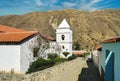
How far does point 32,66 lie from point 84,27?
4588 inches

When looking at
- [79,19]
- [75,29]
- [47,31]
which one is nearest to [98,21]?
[79,19]

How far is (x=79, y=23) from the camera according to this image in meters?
146

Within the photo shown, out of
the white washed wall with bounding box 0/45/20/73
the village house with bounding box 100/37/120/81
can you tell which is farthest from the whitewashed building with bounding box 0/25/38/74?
the village house with bounding box 100/37/120/81

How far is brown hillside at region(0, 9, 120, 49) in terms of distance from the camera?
440 feet

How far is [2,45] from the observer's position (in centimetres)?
2584

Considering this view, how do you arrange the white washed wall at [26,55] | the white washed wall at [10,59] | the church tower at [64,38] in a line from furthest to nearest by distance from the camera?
the church tower at [64,38] < the white washed wall at [26,55] < the white washed wall at [10,59]

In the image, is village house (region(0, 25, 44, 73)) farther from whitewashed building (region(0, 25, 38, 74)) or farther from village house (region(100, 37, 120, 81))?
village house (region(100, 37, 120, 81))

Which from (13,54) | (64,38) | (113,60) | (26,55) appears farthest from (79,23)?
(113,60)

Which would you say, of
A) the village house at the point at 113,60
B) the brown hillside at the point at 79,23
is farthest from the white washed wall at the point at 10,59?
the brown hillside at the point at 79,23

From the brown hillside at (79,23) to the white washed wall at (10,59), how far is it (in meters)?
98.5

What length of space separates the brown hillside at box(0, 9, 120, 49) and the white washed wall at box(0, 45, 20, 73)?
98.5m

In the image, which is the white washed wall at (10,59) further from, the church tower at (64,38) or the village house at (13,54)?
the church tower at (64,38)

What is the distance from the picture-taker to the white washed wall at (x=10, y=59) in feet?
82.9

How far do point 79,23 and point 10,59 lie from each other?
4831 inches
